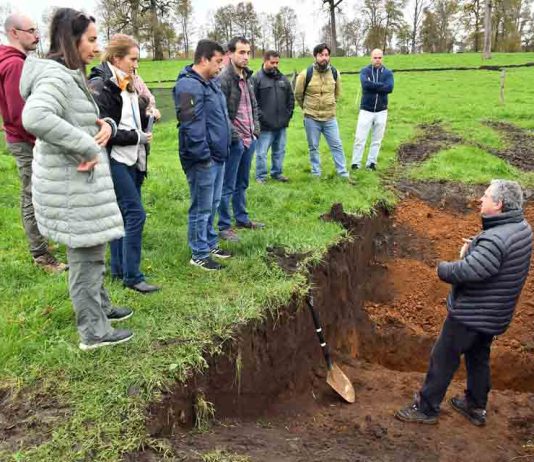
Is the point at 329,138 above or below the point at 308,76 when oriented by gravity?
below

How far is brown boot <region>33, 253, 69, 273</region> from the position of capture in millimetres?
5289

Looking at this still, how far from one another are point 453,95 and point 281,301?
18635 mm

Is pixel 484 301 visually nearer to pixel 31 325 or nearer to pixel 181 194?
pixel 31 325

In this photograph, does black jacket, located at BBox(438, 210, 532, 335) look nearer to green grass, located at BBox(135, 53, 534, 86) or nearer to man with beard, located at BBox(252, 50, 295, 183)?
man with beard, located at BBox(252, 50, 295, 183)

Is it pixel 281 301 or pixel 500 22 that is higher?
pixel 500 22

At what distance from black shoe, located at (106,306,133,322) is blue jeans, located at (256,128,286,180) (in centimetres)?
495

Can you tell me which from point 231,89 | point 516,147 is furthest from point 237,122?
point 516,147

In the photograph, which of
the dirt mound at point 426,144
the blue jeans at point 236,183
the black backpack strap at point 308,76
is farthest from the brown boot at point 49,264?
the dirt mound at point 426,144

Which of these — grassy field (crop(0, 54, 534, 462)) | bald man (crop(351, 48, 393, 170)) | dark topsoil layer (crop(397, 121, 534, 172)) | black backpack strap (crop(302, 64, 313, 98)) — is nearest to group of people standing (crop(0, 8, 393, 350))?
grassy field (crop(0, 54, 534, 462))

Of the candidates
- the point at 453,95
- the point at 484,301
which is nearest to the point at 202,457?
the point at 484,301

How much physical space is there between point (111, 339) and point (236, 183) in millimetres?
3435

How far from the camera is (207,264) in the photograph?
555cm

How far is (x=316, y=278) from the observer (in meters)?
5.79

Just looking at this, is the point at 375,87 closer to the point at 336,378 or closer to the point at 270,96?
the point at 270,96
